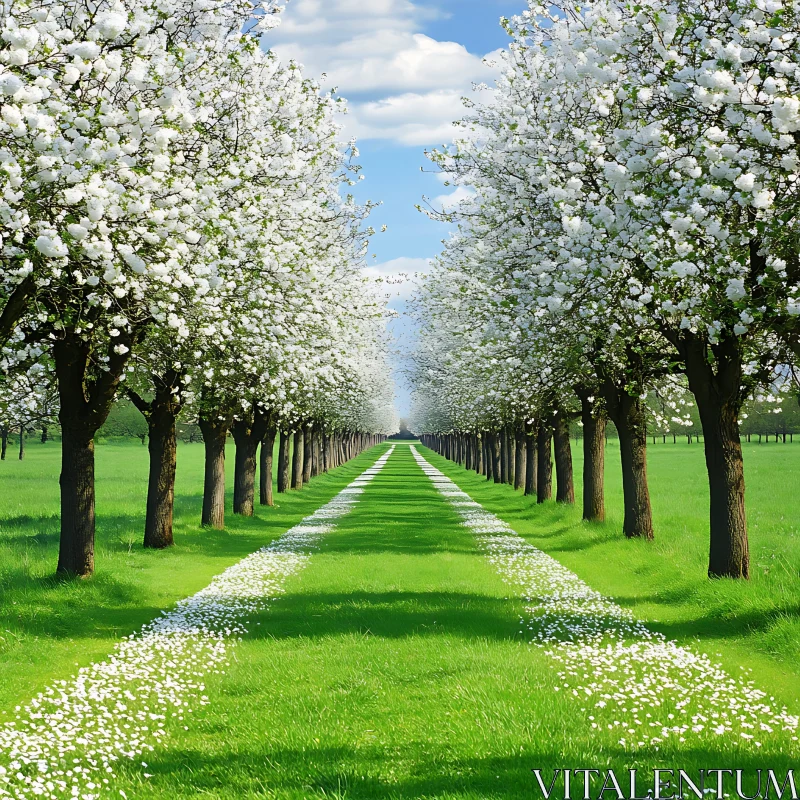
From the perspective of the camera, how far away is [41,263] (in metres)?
10.9

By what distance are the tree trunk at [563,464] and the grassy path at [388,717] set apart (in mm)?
18784

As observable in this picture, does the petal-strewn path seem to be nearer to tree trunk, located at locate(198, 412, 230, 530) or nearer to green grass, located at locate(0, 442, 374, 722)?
green grass, located at locate(0, 442, 374, 722)

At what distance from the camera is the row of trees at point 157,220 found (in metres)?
9.74

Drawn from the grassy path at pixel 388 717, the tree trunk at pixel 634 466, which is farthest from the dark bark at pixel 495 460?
the grassy path at pixel 388 717

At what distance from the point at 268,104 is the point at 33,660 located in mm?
10159

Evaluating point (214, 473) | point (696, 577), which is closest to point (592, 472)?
point (696, 577)

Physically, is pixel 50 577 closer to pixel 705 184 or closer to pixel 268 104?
pixel 268 104

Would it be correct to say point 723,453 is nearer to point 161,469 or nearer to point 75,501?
point 75,501

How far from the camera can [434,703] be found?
9633 mm

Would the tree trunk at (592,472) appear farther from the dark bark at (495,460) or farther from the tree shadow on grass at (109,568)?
the dark bark at (495,460)

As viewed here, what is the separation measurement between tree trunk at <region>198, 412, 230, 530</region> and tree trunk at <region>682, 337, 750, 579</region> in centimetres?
1557

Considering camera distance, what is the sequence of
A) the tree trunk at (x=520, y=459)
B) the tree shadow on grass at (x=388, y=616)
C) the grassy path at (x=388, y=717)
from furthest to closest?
the tree trunk at (x=520, y=459)
the tree shadow on grass at (x=388, y=616)
the grassy path at (x=388, y=717)

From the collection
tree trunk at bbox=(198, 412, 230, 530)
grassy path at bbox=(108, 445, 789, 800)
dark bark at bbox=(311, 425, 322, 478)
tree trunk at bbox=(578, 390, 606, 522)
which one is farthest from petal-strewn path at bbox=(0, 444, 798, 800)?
dark bark at bbox=(311, 425, 322, 478)

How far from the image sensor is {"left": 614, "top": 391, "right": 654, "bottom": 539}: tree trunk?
23016mm
